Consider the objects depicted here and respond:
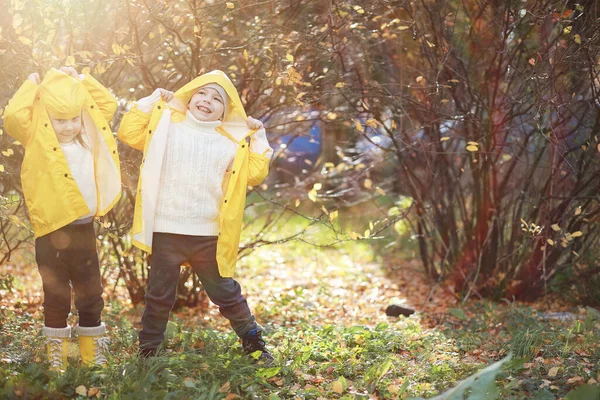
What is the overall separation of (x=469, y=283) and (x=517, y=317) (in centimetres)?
93

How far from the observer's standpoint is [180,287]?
5680 millimetres

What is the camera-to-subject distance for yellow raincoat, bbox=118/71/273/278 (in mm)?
3660

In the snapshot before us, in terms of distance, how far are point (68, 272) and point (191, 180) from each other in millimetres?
804

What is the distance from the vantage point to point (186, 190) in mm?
3680

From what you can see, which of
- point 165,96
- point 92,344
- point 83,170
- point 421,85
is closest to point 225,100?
point 165,96

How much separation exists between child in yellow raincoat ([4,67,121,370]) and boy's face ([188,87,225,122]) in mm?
467

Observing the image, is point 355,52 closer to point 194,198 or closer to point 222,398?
point 194,198

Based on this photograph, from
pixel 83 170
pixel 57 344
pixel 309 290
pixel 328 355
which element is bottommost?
pixel 309 290

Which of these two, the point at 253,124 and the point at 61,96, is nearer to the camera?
the point at 61,96

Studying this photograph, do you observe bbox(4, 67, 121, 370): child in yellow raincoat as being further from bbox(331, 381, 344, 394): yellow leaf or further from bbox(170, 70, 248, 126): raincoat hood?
bbox(331, 381, 344, 394): yellow leaf

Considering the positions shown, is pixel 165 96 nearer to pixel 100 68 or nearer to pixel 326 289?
pixel 100 68

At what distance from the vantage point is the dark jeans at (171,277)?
3662 millimetres

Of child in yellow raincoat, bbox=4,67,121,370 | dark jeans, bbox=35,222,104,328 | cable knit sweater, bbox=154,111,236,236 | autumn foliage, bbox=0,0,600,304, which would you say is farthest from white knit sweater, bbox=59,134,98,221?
autumn foliage, bbox=0,0,600,304

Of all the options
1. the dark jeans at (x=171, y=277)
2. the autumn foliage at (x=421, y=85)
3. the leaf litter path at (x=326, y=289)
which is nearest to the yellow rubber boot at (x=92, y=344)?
the dark jeans at (x=171, y=277)
